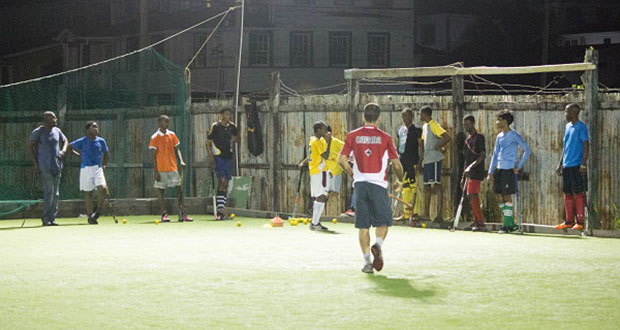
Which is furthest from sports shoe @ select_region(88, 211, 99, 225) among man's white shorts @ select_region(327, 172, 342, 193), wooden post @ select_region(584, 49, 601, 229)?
wooden post @ select_region(584, 49, 601, 229)

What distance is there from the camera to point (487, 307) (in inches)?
364

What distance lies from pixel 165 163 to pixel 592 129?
8577 mm

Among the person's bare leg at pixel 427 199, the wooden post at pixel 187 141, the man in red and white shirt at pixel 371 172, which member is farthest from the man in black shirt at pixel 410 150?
the man in red and white shirt at pixel 371 172

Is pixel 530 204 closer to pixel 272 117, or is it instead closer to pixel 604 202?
pixel 604 202

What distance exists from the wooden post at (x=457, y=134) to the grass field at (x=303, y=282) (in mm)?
2187

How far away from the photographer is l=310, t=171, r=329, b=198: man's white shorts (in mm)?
18312

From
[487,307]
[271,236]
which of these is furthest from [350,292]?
[271,236]

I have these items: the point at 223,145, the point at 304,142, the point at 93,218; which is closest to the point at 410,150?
the point at 304,142

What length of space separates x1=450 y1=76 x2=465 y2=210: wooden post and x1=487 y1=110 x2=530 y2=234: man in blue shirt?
116 cm

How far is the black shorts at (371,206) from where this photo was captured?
39.0 feet

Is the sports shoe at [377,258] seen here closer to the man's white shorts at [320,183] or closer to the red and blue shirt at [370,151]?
the red and blue shirt at [370,151]

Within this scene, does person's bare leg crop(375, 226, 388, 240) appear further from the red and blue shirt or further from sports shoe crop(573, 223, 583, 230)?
sports shoe crop(573, 223, 583, 230)

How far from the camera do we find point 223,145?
21.3 metres

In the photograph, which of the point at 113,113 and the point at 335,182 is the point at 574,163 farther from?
the point at 113,113
